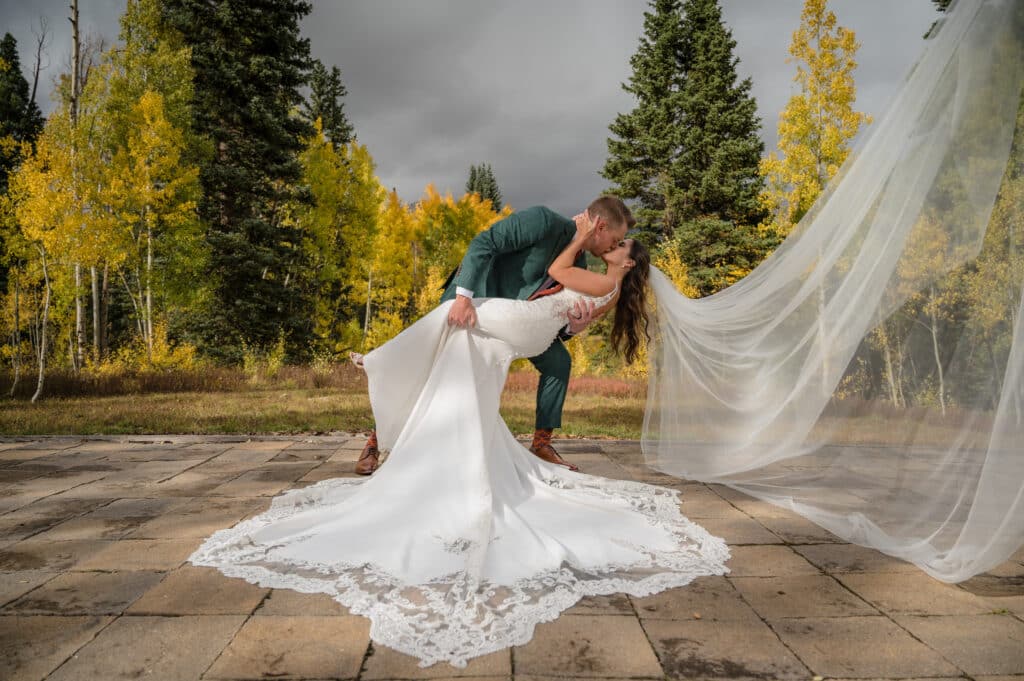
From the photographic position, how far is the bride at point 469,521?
2.01 m

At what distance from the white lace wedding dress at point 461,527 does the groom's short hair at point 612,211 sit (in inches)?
21.4

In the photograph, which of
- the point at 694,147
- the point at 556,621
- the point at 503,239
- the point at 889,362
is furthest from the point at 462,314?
the point at 694,147

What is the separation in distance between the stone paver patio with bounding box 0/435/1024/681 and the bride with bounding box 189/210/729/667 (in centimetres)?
11

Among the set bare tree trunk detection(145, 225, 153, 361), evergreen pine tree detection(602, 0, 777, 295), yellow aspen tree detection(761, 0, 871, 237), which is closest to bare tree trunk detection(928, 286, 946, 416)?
yellow aspen tree detection(761, 0, 871, 237)

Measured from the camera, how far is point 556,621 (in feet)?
6.31

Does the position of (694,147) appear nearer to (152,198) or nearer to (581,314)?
(152,198)

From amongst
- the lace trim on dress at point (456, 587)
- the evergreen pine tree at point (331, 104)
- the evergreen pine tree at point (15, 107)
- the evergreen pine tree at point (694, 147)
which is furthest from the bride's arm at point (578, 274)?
the evergreen pine tree at point (331, 104)

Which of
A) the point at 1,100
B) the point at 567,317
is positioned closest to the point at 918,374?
the point at 567,317

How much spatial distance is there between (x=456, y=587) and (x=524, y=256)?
2.31 meters

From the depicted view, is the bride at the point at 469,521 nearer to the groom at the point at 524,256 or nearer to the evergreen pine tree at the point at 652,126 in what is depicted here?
the groom at the point at 524,256

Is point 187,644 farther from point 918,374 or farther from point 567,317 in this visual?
point 918,374

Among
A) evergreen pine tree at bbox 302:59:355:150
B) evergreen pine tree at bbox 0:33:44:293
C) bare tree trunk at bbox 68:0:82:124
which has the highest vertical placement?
evergreen pine tree at bbox 302:59:355:150

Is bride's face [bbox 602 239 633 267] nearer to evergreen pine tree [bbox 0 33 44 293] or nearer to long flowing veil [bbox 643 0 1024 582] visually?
long flowing veil [bbox 643 0 1024 582]

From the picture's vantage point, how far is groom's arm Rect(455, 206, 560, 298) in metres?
3.41
